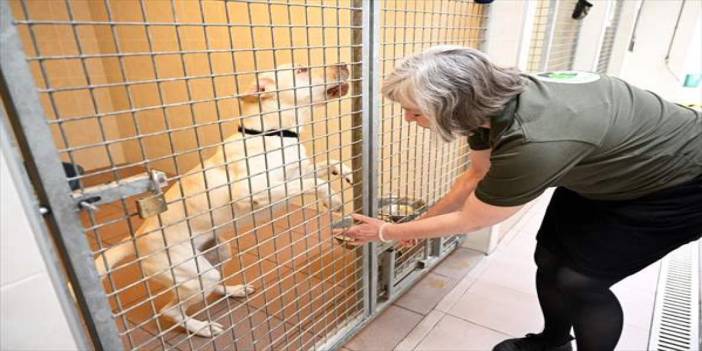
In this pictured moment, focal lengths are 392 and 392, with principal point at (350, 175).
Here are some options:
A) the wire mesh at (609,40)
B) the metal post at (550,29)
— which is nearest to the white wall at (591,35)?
the wire mesh at (609,40)

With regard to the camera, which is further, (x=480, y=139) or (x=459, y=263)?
(x=459, y=263)

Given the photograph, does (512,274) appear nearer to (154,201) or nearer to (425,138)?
(425,138)

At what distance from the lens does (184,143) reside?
10.6ft

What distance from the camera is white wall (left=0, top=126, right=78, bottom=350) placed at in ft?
1.92

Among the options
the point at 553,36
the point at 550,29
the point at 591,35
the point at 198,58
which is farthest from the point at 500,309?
the point at 591,35

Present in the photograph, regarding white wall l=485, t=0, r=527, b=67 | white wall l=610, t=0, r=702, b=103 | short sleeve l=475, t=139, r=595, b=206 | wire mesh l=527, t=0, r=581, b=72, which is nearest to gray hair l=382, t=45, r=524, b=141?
short sleeve l=475, t=139, r=595, b=206

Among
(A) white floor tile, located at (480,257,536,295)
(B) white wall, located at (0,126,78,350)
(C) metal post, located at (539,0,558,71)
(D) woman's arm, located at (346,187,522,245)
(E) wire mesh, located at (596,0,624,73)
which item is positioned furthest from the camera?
(E) wire mesh, located at (596,0,624,73)

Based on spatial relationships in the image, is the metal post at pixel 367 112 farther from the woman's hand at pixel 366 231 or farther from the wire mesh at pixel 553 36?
the wire mesh at pixel 553 36

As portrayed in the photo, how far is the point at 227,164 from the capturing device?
37.7 inches

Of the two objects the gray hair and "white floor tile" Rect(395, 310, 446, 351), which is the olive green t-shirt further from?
"white floor tile" Rect(395, 310, 446, 351)

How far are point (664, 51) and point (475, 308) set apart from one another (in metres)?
4.19

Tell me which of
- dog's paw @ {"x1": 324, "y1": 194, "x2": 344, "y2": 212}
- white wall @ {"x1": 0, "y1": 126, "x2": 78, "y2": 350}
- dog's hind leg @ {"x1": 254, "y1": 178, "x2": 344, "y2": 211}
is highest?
white wall @ {"x1": 0, "y1": 126, "x2": 78, "y2": 350}

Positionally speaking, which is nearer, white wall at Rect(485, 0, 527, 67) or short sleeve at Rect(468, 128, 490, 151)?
short sleeve at Rect(468, 128, 490, 151)

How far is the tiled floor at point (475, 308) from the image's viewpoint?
1602mm
